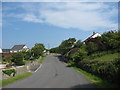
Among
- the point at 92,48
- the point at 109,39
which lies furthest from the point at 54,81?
the point at 92,48

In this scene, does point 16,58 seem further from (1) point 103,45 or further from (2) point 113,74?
(2) point 113,74

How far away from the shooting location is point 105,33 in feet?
172

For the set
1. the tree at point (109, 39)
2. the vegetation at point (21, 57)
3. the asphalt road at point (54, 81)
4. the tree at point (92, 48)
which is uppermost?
the tree at point (109, 39)

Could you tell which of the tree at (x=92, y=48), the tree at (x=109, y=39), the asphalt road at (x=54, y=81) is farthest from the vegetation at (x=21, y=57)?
the asphalt road at (x=54, y=81)

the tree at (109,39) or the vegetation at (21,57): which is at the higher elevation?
the tree at (109,39)

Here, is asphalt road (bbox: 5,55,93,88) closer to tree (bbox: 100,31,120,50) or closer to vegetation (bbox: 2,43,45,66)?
tree (bbox: 100,31,120,50)

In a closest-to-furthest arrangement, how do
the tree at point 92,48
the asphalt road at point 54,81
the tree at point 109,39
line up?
the asphalt road at point 54,81 → the tree at point 109,39 → the tree at point 92,48

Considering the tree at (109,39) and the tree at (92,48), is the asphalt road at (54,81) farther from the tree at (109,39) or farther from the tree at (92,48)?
the tree at (92,48)

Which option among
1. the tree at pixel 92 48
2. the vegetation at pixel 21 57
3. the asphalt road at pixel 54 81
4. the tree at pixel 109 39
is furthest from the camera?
the vegetation at pixel 21 57

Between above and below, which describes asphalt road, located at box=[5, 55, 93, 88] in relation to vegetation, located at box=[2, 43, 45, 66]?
below

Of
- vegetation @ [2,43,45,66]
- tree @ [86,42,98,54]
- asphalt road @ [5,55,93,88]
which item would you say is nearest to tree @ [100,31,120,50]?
tree @ [86,42,98,54]

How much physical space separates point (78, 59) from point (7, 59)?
119ft

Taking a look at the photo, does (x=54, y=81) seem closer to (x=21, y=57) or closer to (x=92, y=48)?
(x=92, y=48)

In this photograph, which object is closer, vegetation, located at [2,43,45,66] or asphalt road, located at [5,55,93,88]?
asphalt road, located at [5,55,93,88]
